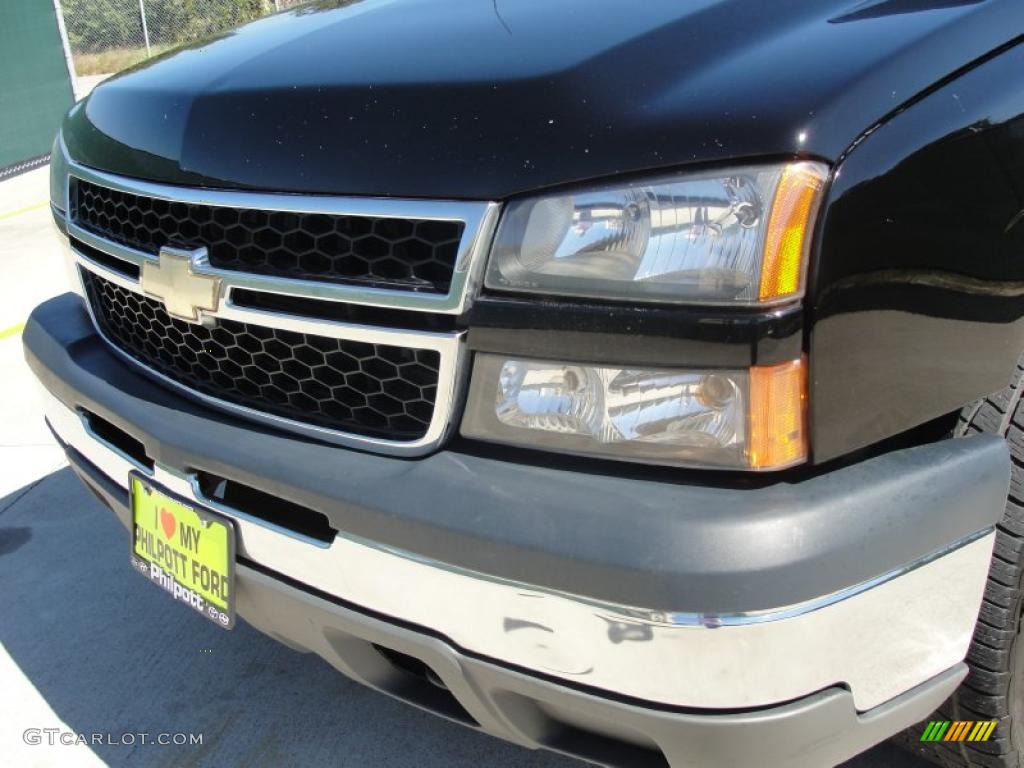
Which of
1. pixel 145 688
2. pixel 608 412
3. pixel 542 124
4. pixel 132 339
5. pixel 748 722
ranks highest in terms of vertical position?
pixel 542 124

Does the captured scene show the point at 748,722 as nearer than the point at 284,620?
Yes

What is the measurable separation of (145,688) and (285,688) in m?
0.36

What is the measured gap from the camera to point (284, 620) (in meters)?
1.81

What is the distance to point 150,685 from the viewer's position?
8.58 feet

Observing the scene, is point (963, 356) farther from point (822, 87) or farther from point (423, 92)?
point (423, 92)

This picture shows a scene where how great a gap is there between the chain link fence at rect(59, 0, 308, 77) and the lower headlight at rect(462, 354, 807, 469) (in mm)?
15735

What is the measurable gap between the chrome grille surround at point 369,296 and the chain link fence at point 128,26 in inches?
603

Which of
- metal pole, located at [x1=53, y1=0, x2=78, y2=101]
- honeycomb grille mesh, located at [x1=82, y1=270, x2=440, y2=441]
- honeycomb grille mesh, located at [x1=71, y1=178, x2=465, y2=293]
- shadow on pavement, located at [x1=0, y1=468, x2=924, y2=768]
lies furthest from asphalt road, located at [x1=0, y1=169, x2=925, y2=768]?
metal pole, located at [x1=53, y1=0, x2=78, y2=101]

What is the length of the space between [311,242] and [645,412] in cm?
62

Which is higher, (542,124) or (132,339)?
(542,124)

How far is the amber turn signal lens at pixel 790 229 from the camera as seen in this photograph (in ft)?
4.31

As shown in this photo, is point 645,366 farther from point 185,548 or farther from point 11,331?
point 11,331

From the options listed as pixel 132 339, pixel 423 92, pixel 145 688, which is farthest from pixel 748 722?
pixel 145 688

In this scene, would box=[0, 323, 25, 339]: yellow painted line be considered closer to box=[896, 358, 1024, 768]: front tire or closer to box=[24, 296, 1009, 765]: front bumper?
box=[24, 296, 1009, 765]: front bumper
